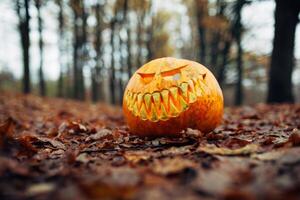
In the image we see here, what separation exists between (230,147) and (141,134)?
1.03 m

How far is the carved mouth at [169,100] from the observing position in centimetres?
283

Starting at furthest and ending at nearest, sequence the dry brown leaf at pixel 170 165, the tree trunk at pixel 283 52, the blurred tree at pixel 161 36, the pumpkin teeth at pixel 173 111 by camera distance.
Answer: the blurred tree at pixel 161 36 < the tree trunk at pixel 283 52 < the pumpkin teeth at pixel 173 111 < the dry brown leaf at pixel 170 165

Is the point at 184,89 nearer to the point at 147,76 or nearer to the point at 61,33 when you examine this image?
the point at 147,76

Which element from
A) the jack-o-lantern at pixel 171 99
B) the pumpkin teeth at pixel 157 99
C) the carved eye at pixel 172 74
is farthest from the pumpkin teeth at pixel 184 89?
the pumpkin teeth at pixel 157 99

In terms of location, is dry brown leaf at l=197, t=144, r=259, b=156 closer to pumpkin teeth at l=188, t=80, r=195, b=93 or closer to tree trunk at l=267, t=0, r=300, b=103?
pumpkin teeth at l=188, t=80, r=195, b=93

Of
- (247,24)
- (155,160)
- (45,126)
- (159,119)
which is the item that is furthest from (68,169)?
(247,24)

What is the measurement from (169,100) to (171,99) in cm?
2

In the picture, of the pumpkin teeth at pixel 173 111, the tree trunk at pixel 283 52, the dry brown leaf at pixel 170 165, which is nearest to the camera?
the dry brown leaf at pixel 170 165

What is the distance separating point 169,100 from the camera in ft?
9.32

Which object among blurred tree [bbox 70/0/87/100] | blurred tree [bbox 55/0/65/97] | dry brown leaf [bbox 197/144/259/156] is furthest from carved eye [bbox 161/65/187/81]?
blurred tree [bbox 70/0/87/100]

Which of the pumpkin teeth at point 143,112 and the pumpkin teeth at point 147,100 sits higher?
the pumpkin teeth at point 147,100

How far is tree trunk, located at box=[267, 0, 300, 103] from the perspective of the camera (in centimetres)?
760

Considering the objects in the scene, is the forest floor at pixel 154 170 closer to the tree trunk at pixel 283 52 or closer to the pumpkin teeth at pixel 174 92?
the pumpkin teeth at pixel 174 92

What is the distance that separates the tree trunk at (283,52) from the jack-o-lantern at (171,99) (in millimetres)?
5575
